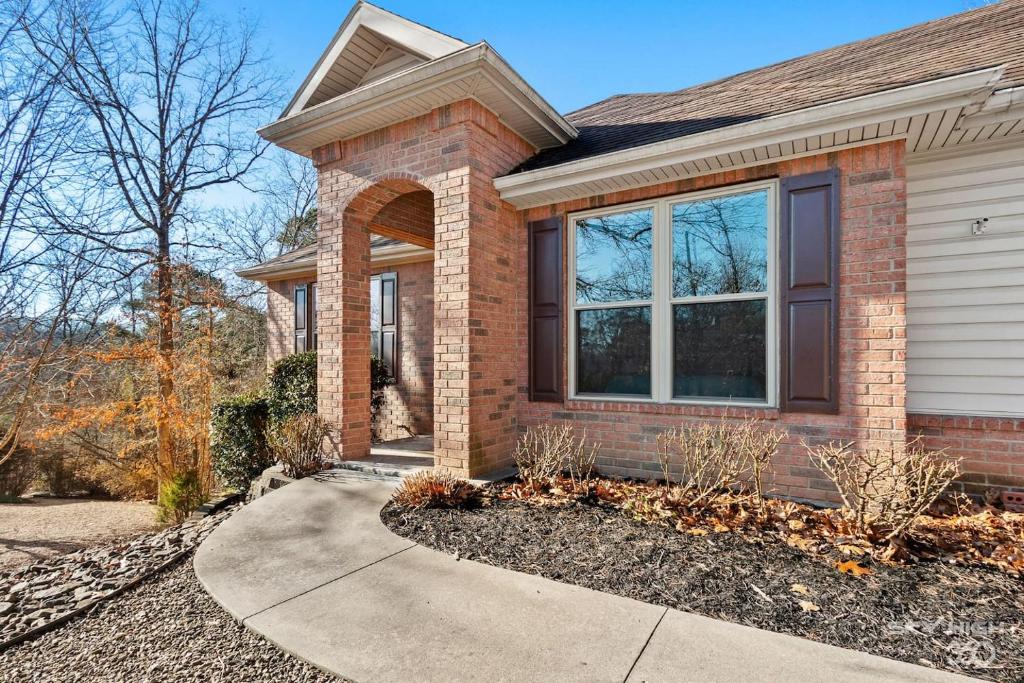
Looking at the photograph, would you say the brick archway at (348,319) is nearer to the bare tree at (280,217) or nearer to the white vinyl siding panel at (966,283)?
the white vinyl siding panel at (966,283)

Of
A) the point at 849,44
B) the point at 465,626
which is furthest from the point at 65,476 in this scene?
the point at 849,44

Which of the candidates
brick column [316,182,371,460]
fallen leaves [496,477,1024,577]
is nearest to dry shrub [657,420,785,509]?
fallen leaves [496,477,1024,577]

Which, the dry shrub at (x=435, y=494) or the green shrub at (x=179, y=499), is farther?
the green shrub at (x=179, y=499)

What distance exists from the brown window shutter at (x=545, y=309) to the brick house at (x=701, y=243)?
0.02m

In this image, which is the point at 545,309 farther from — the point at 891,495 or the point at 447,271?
the point at 891,495

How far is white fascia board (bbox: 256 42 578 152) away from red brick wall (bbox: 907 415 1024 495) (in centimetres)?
473

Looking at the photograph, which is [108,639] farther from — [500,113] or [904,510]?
[500,113]

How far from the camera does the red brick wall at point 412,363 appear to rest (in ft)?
27.4

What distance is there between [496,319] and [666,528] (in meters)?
2.66

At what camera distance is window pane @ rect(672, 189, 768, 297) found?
4.47 meters

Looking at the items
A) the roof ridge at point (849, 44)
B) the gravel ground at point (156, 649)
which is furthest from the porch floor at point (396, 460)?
the roof ridge at point (849, 44)

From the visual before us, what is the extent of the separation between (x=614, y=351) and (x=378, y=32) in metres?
4.35

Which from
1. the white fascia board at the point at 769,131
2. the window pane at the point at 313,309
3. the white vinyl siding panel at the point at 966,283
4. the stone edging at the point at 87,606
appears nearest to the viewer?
the stone edging at the point at 87,606

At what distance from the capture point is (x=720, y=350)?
4.62 meters
